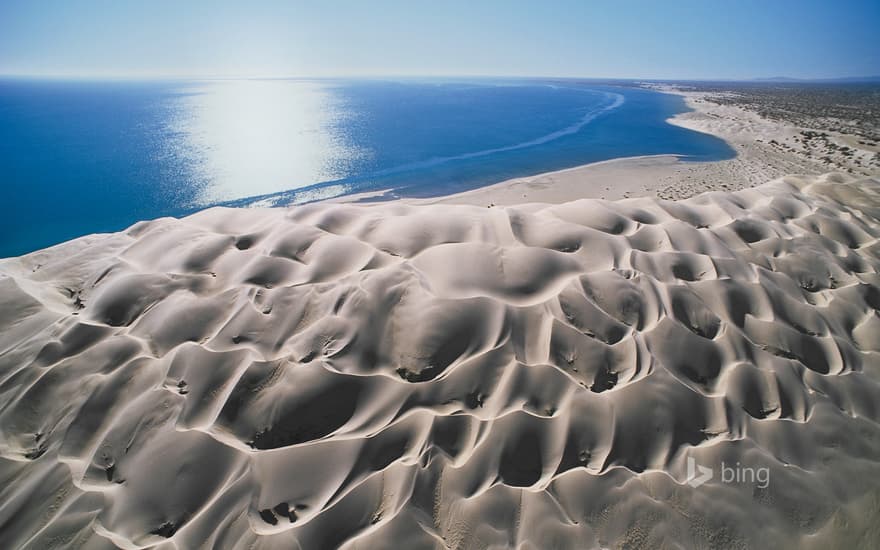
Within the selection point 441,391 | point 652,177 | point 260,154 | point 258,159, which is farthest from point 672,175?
point 260,154

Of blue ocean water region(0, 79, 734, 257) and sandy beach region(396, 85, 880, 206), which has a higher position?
sandy beach region(396, 85, 880, 206)

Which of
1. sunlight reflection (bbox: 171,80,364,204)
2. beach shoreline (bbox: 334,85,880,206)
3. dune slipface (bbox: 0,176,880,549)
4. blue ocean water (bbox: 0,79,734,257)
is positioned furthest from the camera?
sunlight reflection (bbox: 171,80,364,204)

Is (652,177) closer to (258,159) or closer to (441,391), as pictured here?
(441,391)

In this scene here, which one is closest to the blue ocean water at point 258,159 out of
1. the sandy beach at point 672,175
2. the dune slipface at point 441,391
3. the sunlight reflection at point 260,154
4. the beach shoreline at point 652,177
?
the sunlight reflection at point 260,154

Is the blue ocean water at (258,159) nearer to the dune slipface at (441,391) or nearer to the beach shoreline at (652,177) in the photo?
the beach shoreline at (652,177)

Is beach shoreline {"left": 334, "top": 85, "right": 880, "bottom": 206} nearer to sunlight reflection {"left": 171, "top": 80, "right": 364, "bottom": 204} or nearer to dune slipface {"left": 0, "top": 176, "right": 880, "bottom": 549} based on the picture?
sunlight reflection {"left": 171, "top": 80, "right": 364, "bottom": 204}

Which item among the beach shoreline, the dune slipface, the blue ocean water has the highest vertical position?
the dune slipface

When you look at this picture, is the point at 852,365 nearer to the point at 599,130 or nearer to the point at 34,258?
the point at 34,258

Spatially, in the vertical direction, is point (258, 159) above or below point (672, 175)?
below

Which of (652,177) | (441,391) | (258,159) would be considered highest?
(441,391)

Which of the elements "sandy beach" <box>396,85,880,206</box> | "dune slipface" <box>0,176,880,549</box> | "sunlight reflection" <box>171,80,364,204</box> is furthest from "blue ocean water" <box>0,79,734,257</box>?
"dune slipface" <box>0,176,880,549</box>
